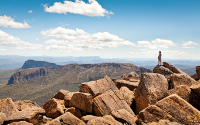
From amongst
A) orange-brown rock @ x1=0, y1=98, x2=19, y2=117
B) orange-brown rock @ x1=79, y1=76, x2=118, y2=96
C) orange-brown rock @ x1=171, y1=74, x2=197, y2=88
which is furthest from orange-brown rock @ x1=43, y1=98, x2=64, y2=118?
orange-brown rock @ x1=171, y1=74, x2=197, y2=88

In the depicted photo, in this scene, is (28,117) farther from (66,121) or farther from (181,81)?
(181,81)

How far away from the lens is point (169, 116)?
36.3ft

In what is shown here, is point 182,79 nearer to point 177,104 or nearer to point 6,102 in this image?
point 177,104

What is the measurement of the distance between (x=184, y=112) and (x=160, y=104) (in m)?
1.91

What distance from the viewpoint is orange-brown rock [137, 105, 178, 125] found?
1115cm

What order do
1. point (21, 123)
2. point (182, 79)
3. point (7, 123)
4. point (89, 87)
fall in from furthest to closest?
point (89, 87)
point (182, 79)
point (7, 123)
point (21, 123)

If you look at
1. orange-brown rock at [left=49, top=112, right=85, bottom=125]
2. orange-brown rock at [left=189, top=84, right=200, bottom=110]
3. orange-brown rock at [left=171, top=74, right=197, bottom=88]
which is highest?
orange-brown rock at [left=171, top=74, right=197, bottom=88]

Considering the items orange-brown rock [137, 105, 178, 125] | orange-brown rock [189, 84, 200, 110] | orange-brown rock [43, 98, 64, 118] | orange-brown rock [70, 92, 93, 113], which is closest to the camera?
orange-brown rock [137, 105, 178, 125]

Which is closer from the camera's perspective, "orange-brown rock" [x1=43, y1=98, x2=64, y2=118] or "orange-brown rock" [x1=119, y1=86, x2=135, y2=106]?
"orange-brown rock" [x1=43, y1=98, x2=64, y2=118]

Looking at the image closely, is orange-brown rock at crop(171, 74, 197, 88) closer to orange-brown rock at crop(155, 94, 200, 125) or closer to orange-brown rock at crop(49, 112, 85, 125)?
orange-brown rock at crop(155, 94, 200, 125)

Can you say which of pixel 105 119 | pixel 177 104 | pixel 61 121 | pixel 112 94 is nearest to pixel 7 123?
pixel 61 121

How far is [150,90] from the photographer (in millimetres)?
16219

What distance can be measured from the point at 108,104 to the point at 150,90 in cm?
568

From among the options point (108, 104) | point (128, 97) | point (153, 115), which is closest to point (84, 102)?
point (108, 104)
